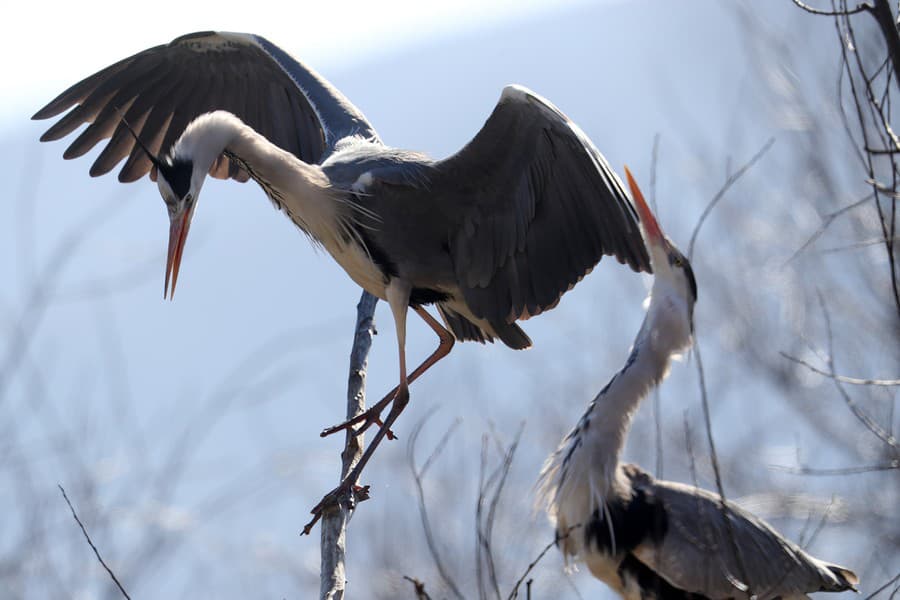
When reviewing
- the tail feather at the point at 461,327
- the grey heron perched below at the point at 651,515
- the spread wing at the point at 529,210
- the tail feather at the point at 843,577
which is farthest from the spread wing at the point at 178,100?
the tail feather at the point at 843,577

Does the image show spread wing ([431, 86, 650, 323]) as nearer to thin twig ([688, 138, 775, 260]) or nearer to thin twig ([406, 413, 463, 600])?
thin twig ([688, 138, 775, 260])

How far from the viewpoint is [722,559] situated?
15.2 feet

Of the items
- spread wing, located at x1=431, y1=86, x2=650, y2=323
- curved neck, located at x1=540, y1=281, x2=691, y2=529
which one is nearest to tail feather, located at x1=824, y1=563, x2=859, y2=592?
curved neck, located at x1=540, y1=281, x2=691, y2=529

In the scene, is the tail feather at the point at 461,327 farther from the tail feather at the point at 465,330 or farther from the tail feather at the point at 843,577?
the tail feather at the point at 843,577

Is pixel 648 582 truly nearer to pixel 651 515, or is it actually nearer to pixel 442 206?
pixel 651 515

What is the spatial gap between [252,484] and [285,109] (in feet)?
5.34

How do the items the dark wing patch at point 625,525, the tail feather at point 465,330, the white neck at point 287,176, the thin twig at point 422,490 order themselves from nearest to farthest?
the thin twig at point 422,490, the white neck at point 287,176, the tail feather at point 465,330, the dark wing patch at point 625,525

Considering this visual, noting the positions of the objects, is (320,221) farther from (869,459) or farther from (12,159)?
(12,159)

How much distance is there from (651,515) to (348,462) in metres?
1.36

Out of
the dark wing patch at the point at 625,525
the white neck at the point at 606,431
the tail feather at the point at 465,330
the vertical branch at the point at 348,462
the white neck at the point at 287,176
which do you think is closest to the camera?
the vertical branch at the point at 348,462

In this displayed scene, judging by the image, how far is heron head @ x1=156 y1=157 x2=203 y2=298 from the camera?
4.07 metres

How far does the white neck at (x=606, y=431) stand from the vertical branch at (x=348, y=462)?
99cm

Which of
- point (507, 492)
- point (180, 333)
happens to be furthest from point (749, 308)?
point (180, 333)

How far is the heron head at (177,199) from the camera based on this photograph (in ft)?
13.3
